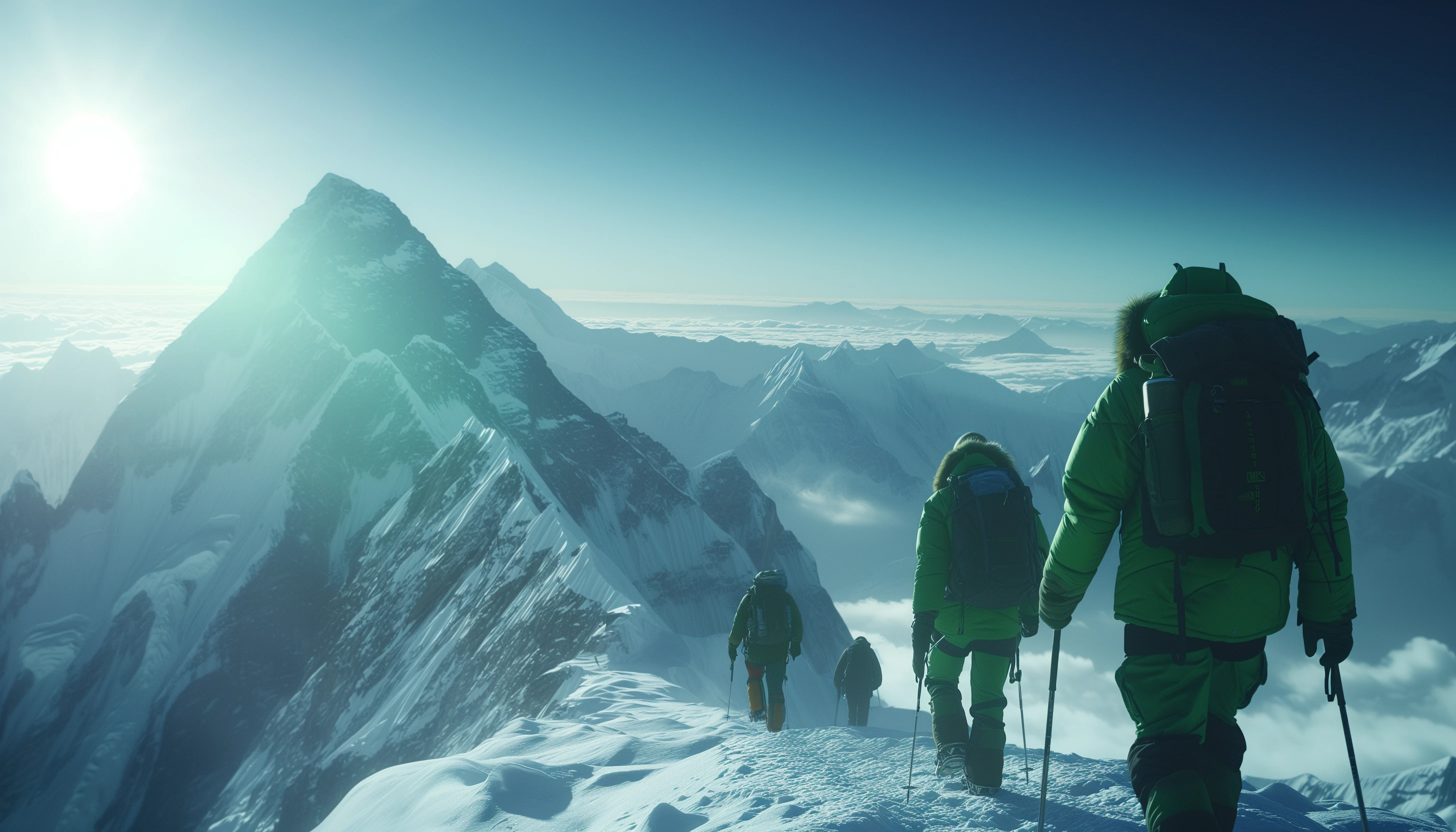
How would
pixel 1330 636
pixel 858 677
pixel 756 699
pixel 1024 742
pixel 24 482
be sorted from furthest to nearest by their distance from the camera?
pixel 24 482
pixel 858 677
pixel 756 699
pixel 1024 742
pixel 1330 636

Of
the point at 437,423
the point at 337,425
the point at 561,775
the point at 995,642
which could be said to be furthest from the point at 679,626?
the point at 995,642

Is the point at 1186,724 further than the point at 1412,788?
No

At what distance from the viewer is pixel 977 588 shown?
22.4 ft

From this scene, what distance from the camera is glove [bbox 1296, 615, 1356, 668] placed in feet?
14.3

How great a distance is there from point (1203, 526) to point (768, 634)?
33.5 ft

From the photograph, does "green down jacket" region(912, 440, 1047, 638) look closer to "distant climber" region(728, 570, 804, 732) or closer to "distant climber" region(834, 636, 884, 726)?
"distant climber" region(728, 570, 804, 732)

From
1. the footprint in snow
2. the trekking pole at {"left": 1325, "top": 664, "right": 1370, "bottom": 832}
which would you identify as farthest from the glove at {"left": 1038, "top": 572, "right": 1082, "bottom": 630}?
the footprint in snow

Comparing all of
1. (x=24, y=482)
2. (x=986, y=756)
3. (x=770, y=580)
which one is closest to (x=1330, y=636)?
(x=986, y=756)

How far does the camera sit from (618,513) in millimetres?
79625

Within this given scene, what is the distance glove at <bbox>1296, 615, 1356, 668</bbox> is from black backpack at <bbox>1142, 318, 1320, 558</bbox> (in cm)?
90

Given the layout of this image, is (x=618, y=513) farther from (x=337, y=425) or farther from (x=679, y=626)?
(x=337, y=425)

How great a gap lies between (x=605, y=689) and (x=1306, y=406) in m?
18.8

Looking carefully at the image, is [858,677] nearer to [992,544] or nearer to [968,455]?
[968,455]

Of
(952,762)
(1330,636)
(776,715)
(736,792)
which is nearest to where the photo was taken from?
(1330,636)
